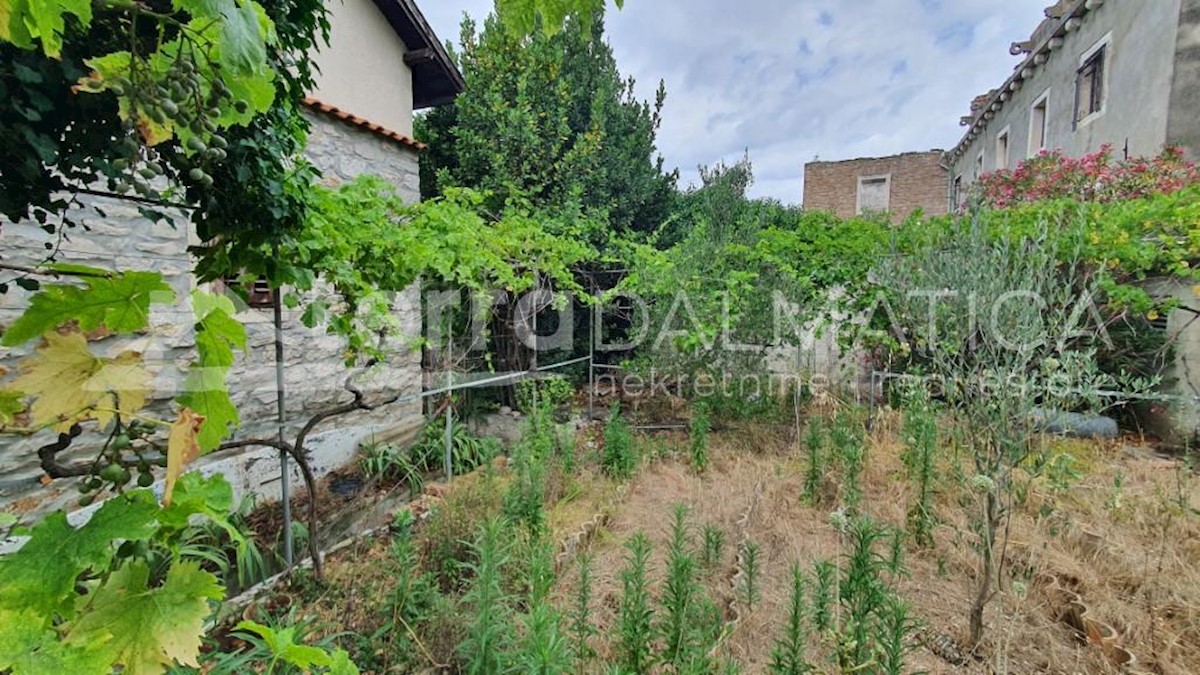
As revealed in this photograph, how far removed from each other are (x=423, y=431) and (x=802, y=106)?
945 centimetres

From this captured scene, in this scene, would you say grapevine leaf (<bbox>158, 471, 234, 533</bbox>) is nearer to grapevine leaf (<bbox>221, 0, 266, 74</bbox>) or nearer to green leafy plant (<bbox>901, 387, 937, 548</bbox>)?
A: grapevine leaf (<bbox>221, 0, 266, 74</bbox>)

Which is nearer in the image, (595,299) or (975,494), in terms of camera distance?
(975,494)

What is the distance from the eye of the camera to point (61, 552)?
720 mm

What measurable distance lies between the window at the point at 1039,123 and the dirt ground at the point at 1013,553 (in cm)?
789

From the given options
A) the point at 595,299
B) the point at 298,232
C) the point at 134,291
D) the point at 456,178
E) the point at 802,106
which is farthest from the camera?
the point at 802,106

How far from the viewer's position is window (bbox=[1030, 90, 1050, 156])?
30.9 ft

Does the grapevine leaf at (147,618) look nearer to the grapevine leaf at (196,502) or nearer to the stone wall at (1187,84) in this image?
the grapevine leaf at (196,502)

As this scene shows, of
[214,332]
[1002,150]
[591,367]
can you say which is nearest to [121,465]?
[214,332]

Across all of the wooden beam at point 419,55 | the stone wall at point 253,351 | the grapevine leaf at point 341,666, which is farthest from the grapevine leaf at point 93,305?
the wooden beam at point 419,55

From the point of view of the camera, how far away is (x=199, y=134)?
944 mm

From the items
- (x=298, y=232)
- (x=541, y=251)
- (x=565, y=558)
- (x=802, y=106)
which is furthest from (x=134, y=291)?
(x=802, y=106)

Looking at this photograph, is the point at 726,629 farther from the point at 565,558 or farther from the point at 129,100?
the point at 129,100

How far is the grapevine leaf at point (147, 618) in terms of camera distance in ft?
2.38

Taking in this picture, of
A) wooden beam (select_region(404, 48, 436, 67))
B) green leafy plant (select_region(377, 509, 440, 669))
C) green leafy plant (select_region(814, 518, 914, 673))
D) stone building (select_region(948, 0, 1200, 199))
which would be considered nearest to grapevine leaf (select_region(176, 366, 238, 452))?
green leafy plant (select_region(377, 509, 440, 669))
